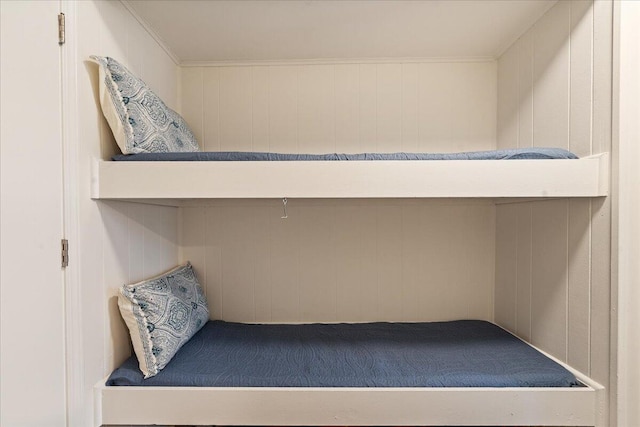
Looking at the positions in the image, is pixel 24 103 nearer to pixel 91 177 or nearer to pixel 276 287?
pixel 91 177

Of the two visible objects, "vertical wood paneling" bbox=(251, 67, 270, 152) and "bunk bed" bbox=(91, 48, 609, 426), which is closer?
"bunk bed" bbox=(91, 48, 609, 426)

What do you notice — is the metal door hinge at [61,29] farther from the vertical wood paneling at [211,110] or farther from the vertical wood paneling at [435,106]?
the vertical wood paneling at [435,106]

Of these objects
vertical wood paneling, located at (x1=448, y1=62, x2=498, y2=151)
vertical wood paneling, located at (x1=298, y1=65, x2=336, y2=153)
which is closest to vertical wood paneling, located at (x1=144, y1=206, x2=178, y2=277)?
vertical wood paneling, located at (x1=298, y1=65, x2=336, y2=153)

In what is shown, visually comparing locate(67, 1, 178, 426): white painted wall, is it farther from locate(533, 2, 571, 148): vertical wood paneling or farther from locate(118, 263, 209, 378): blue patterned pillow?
locate(533, 2, 571, 148): vertical wood paneling

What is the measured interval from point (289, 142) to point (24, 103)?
1.05m

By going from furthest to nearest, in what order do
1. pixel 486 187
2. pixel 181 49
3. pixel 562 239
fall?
pixel 181 49, pixel 562 239, pixel 486 187

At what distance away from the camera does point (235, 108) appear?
1780mm

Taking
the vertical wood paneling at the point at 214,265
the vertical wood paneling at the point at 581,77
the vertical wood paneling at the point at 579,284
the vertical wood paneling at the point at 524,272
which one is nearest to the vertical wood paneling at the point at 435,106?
the vertical wood paneling at the point at 524,272

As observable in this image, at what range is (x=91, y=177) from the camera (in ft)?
3.56

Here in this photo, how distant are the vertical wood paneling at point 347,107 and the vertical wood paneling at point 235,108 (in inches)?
16.3

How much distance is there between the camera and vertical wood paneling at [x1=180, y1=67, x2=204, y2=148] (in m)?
1.78

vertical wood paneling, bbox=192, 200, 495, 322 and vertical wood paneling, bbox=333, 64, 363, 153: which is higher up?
vertical wood paneling, bbox=333, 64, 363, 153

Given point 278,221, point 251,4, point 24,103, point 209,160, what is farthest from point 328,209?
point 24,103

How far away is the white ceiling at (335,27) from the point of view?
1296 mm
